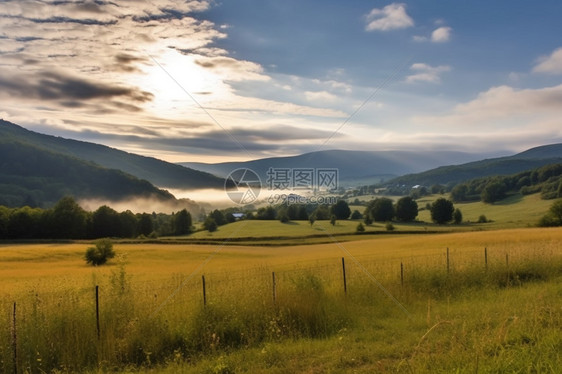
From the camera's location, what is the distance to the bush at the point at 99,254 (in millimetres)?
43562

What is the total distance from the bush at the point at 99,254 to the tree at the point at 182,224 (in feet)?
146

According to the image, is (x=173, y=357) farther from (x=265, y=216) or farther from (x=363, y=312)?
(x=265, y=216)

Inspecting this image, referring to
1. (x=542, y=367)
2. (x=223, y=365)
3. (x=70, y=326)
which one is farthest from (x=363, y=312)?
(x=70, y=326)

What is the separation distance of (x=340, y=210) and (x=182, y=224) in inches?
1501

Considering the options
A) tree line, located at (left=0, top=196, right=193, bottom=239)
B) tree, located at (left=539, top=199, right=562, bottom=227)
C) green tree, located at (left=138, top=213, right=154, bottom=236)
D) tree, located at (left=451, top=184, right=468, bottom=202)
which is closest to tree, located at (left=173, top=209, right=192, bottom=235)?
green tree, located at (left=138, top=213, right=154, bottom=236)

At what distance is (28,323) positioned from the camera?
10055 mm

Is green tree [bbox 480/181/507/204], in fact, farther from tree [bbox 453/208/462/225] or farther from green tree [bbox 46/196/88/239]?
green tree [bbox 46/196/88/239]

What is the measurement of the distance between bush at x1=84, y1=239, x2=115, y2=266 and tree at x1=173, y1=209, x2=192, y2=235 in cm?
4452

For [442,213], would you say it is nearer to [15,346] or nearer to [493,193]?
[493,193]

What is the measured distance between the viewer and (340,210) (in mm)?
99500

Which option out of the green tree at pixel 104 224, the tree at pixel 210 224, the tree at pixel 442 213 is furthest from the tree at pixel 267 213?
the tree at pixel 442 213

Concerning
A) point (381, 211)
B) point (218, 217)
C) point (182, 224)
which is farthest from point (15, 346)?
point (381, 211)

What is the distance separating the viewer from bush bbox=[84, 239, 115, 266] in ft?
143

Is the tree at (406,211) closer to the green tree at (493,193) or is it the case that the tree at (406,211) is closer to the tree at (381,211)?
the tree at (381,211)
